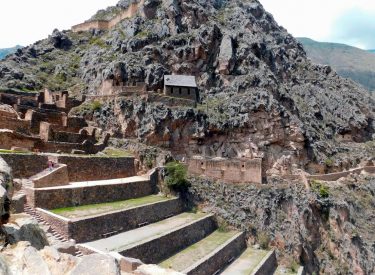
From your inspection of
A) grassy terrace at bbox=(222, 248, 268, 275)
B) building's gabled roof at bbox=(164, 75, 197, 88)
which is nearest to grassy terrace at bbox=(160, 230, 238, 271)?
grassy terrace at bbox=(222, 248, 268, 275)

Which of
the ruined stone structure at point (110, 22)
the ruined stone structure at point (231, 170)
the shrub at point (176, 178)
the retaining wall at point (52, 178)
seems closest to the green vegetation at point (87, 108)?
the ruined stone structure at point (231, 170)

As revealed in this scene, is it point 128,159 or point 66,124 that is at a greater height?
point 66,124

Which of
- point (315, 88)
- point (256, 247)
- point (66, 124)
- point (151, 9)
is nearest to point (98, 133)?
point (66, 124)

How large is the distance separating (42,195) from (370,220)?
2988 centimetres

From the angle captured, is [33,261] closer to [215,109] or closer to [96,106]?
[96,106]

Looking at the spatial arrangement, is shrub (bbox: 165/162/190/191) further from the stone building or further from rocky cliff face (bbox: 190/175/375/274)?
the stone building

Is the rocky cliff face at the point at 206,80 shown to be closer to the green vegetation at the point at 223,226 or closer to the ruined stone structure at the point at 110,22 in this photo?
the ruined stone structure at the point at 110,22

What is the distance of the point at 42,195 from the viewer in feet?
57.9

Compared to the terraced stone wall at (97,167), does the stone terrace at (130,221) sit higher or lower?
lower

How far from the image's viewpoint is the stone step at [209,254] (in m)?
18.6

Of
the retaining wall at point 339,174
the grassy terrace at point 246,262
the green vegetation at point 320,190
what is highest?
the retaining wall at point 339,174

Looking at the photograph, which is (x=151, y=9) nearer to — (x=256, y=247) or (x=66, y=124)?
(x=66, y=124)

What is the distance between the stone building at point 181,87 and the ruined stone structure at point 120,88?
95.1 inches

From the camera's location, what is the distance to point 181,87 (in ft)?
129
